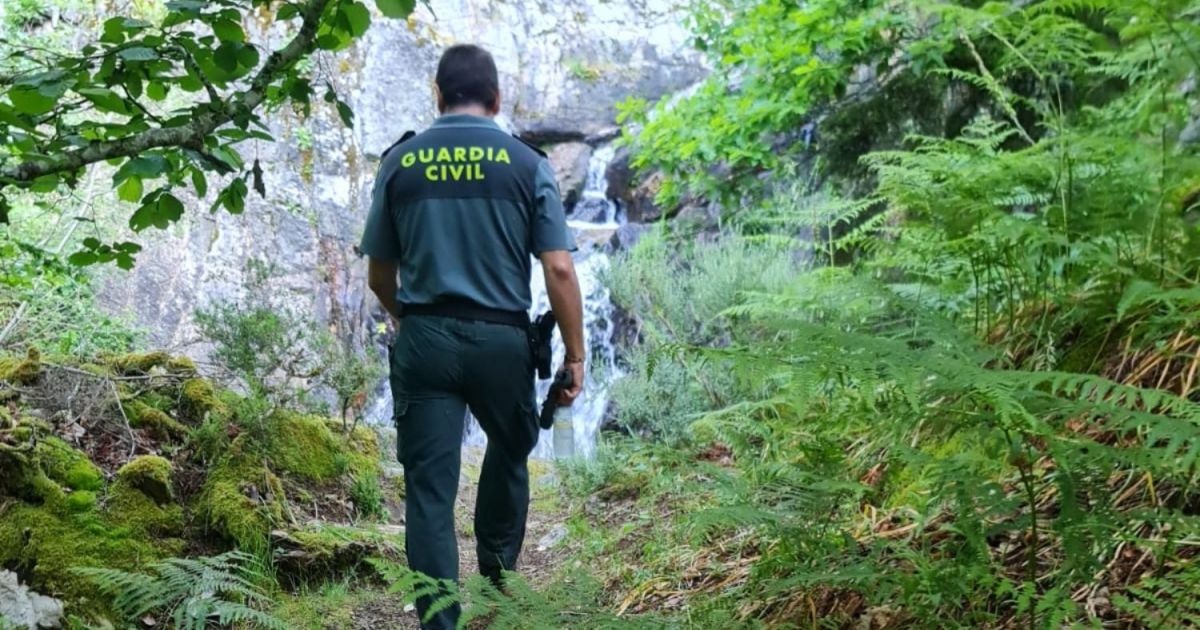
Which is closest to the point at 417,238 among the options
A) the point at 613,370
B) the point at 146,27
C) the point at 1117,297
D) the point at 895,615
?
the point at 146,27

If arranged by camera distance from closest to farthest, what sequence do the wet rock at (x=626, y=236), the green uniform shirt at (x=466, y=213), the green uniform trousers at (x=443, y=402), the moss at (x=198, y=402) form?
1. the green uniform trousers at (x=443, y=402)
2. the green uniform shirt at (x=466, y=213)
3. the moss at (x=198, y=402)
4. the wet rock at (x=626, y=236)

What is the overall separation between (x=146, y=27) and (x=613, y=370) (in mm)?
8586

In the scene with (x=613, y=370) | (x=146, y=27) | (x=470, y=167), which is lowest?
(x=613, y=370)

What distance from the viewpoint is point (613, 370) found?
10.3 metres

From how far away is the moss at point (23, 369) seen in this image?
3865 mm

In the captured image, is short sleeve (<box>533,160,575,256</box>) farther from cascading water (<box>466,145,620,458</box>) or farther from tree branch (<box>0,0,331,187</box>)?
cascading water (<box>466,145,620,458</box>)

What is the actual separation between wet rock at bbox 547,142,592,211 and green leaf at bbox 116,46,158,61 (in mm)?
12322

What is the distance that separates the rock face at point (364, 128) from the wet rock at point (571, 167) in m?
0.04

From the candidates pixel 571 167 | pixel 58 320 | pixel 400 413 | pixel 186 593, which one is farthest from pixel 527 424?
pixel 571 167

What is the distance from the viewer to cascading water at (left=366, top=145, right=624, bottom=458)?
9633mm

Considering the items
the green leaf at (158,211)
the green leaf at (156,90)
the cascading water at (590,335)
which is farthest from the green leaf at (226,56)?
A: the cascading water at (590,335)

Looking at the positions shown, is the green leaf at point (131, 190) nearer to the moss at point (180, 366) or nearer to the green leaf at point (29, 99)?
the green leaf at point (29, 99)

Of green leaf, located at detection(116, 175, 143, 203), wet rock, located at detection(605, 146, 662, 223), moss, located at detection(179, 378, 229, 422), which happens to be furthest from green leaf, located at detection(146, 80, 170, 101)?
wet rock, located at detection(605, 146, 662, 223)

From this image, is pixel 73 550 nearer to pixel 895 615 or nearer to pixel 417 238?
→ pixel 417 238
